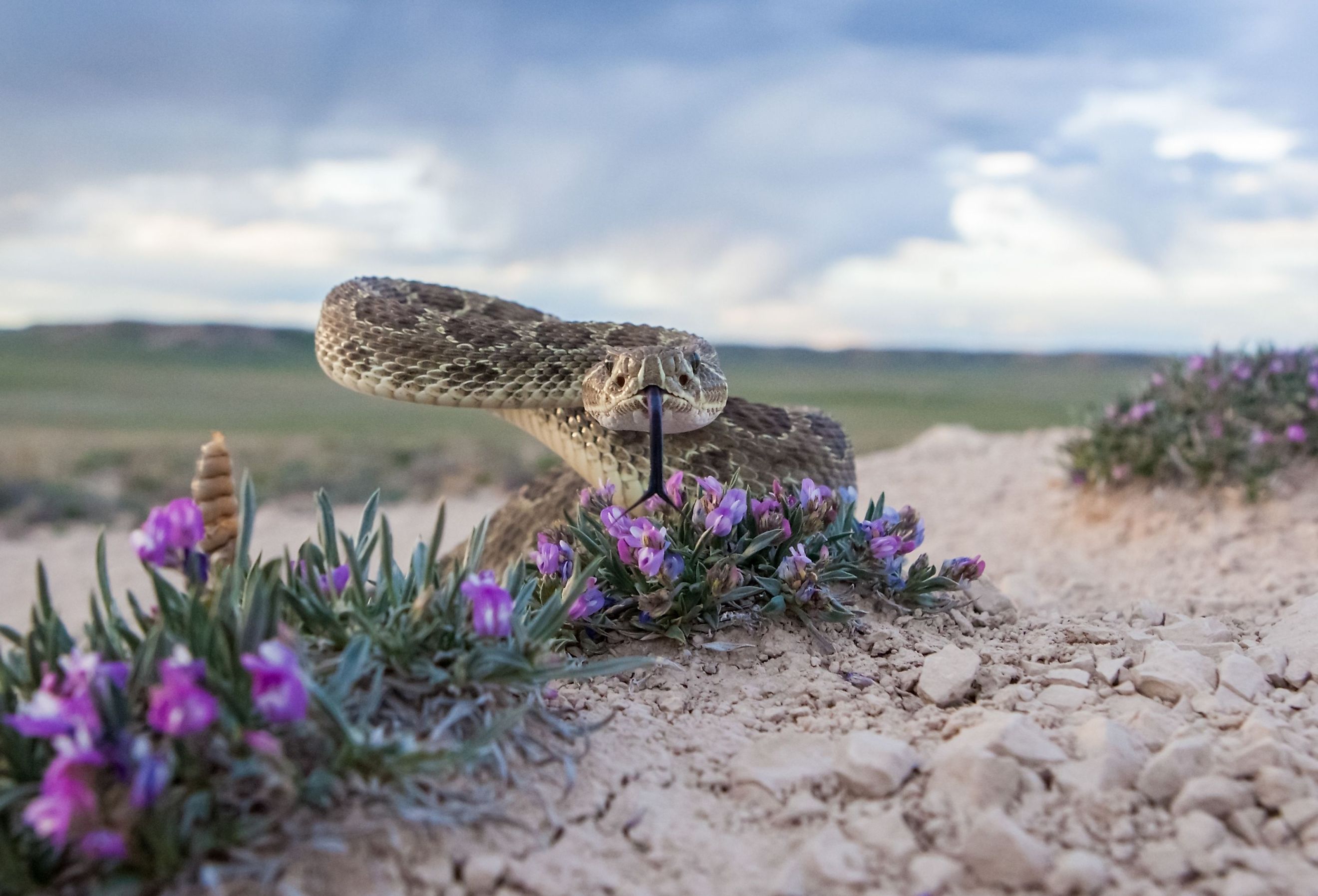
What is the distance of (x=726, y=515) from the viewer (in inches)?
178

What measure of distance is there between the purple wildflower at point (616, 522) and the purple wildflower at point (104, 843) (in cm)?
233

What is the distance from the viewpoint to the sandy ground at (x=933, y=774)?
2904 millimetres

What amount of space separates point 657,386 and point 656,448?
17.0 inches

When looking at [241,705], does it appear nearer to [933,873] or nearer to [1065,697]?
[933,873]

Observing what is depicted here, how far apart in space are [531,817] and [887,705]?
1.54 m

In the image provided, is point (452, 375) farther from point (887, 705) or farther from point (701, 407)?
point (887, 705)

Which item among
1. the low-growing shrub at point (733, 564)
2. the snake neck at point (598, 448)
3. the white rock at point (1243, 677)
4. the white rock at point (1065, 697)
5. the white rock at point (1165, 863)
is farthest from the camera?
the snake neck at point (598, 448)

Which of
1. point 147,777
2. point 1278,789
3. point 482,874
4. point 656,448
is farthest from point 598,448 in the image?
point 1278,789

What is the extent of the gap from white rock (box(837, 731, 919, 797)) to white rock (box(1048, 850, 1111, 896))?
0.56 m

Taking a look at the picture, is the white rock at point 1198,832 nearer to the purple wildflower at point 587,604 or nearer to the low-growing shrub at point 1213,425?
the purple wildflower at point 587,604

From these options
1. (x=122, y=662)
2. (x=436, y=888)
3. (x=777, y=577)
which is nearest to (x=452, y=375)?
(x=777, y=577)

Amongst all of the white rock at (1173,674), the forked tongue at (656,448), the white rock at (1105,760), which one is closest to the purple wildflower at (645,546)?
the forked tongue at (656,448)

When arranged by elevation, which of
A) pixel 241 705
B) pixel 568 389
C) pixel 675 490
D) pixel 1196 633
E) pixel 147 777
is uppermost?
pixel 568 389

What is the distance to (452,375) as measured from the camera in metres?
6.59
